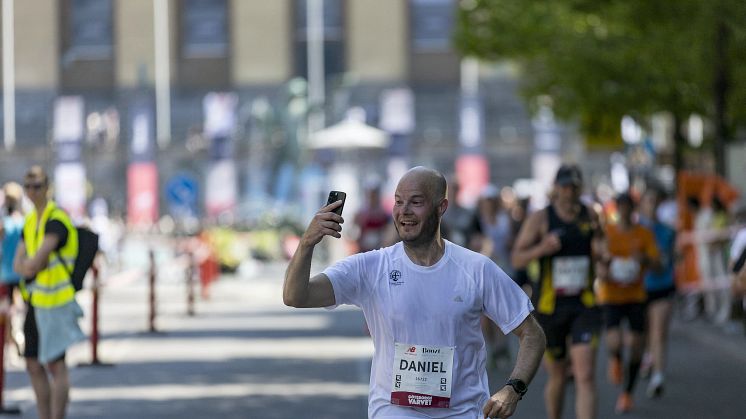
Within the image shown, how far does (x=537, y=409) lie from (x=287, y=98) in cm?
5984

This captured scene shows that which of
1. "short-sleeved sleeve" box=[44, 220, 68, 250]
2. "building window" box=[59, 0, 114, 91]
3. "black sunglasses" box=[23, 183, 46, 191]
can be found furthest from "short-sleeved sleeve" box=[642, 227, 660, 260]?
"building window" box=[59, 0, 114, 91]

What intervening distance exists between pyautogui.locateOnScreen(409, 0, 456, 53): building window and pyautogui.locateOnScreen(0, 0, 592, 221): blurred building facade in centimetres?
6

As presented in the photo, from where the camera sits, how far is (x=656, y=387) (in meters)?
14.6

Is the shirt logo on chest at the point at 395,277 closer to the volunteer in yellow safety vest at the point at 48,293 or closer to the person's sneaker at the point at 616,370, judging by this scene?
the volunteer in yellow safety vest at the point at 48,293

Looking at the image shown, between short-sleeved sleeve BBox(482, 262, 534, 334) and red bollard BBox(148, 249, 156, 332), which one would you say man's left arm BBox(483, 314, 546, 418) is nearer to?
short-sleeved sleeve BBox(482, 262, 534, 334)

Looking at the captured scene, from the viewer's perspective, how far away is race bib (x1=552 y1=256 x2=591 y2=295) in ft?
36.7

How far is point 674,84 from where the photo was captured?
2878cm

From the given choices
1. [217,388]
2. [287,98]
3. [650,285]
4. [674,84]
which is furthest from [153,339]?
[287,98]

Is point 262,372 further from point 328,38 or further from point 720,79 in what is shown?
point 328,38

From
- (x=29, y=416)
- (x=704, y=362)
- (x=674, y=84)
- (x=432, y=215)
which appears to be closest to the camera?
(x=432, y=215)

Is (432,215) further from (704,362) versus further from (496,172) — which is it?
(496,172)

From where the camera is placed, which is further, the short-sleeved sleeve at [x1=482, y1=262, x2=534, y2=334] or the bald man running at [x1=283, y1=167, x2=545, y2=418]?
the short-sleeved sleeve at [x1=482, y1=262, x2=534, y2=334]

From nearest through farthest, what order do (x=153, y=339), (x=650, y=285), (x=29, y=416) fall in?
(x=29, y=416) → (x=650, y=285) → (x=153, y=339)

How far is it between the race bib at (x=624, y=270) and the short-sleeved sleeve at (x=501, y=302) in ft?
24.5
